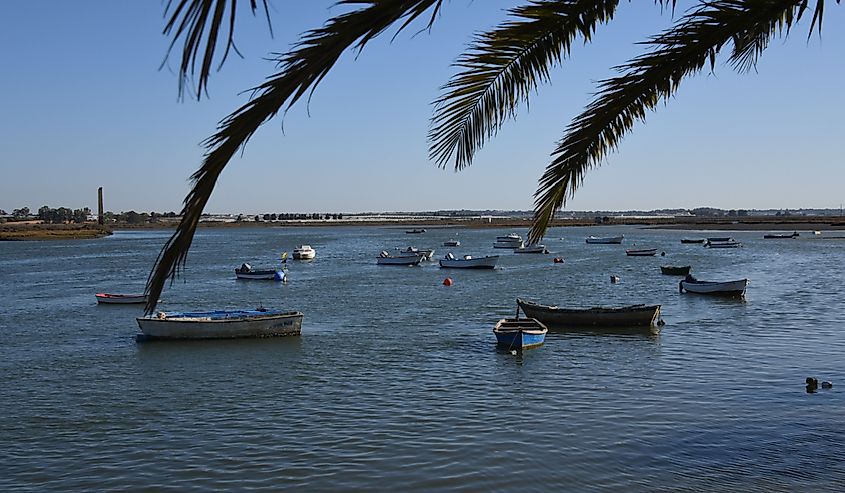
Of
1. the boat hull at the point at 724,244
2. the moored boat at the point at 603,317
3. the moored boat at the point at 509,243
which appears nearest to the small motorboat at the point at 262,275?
the moored boat at the point at 603,317

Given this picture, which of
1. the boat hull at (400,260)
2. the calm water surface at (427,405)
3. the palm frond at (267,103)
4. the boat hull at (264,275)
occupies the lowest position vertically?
the calm water surface at (427,405)

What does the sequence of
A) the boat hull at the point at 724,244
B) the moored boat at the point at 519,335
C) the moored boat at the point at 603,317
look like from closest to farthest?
the moored boat at the point at 519,335
the moored boat at the point at 603,317
the boat hull at the point at 724,244

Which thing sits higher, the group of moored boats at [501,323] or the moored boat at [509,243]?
the moored boat at [509,243]

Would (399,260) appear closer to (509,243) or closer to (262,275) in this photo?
(262,275)

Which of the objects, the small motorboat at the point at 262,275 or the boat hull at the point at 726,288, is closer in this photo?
the boat hull at the point at 726,288

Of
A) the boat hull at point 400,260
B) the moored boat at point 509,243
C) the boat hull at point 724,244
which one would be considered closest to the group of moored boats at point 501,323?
the boat hull at point 400,260

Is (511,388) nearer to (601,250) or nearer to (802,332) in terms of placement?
(802,332)

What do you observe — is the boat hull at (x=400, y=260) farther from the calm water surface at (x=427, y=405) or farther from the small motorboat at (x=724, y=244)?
the small motorboat at (x=724, y=244)

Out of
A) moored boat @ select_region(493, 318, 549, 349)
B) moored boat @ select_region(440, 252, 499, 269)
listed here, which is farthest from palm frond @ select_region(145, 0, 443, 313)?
moored boat @ select_region(440, 252, 499, 269)

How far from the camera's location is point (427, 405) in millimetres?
18797

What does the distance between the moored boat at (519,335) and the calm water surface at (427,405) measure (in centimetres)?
52

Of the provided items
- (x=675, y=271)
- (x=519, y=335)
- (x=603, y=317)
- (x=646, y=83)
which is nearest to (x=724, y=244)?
(x=675, y=271)

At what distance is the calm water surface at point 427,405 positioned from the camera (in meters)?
14.4

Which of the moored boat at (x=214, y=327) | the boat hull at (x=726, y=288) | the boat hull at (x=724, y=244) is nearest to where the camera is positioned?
the moored boat at (x=214, y=327)
